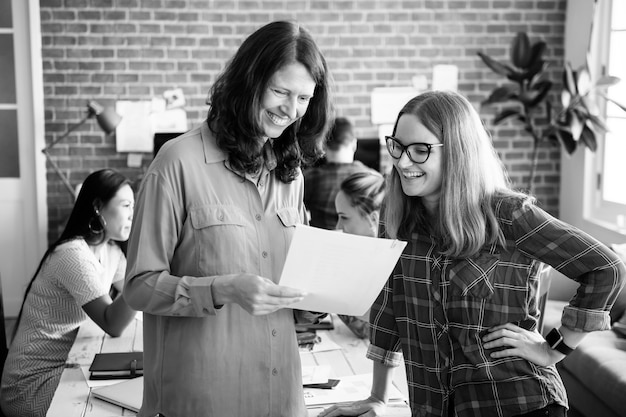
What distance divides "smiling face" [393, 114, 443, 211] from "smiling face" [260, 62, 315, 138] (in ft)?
0.81

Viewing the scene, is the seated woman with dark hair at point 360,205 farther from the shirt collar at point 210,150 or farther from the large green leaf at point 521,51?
the large green leaf at point 521,51

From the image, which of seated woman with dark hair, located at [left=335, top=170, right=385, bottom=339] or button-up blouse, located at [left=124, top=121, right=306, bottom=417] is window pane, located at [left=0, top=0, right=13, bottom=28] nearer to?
seated woman with dark hair, located at [left=335, top=170, right=385, bottom=339]

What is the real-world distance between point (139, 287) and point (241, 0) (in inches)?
180

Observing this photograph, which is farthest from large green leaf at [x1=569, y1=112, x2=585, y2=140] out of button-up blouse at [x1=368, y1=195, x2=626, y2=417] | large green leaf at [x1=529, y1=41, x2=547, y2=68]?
button-up blouse at [x1=368, y1=195, x2=626, y2=417]

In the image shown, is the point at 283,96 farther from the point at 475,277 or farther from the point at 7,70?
the point at 7,70

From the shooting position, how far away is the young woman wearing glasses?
165cm

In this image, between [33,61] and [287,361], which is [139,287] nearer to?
[287,361]

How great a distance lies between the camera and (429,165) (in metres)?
1.67

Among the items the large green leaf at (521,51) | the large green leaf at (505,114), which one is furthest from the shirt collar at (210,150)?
the large green leaf at (521,51)

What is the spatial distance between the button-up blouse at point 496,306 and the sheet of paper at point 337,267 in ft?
0.60

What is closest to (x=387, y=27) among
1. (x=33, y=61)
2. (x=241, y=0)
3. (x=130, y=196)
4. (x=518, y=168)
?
(x=241, y=0)

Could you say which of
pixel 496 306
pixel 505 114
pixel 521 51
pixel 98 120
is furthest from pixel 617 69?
pixel 496 306

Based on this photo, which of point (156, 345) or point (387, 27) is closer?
point (156, 345)

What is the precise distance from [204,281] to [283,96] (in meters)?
0.44
